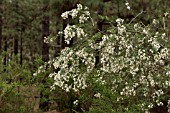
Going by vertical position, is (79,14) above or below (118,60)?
above

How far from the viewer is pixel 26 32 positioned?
66.2 feet

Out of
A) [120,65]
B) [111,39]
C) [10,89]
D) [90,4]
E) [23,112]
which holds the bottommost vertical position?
[23,112]

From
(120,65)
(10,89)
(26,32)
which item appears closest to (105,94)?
(120,65)

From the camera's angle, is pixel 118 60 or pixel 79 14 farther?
pixel 79 14

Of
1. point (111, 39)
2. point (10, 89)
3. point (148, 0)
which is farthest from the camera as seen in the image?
point (148, 0)

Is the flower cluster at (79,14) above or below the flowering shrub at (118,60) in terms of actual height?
above

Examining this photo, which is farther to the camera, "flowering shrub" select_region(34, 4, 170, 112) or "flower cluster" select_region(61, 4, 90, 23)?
"flower cluster" select_region(61, 4, 90, 23)

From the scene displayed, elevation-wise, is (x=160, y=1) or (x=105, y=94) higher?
(x=160, y=1)

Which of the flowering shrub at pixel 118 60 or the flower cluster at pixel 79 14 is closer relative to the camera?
the flowering shrub at pixel 118 60

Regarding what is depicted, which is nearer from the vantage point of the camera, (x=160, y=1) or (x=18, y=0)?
(x=160, y=1)

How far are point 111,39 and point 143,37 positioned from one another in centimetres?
71

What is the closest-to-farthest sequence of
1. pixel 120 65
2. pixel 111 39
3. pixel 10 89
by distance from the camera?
pixel 111 39
pixel 120 65
pixel 10 89

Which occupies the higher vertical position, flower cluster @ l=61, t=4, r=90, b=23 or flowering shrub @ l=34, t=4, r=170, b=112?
flower cluster @ l=61, t=4, r=90, b=23

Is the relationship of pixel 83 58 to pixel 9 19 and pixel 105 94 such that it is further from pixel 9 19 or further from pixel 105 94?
pixel 9 19
